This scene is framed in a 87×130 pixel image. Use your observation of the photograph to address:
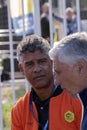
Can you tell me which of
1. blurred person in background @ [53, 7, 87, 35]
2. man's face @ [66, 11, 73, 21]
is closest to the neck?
blurred person in background @ [53, 7, 87, 35]

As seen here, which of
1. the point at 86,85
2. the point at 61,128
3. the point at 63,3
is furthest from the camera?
the point at 63,3

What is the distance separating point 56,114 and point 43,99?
157 mm

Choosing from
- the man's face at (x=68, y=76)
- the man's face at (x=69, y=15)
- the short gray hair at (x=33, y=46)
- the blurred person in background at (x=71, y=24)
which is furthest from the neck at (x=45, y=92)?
the man's face at (x=69, y=15)

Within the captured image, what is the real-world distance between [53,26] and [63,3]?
0.78 ft

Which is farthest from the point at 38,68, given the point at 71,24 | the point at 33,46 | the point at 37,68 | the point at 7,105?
the point at 7,105

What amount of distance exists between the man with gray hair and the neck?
80 cm

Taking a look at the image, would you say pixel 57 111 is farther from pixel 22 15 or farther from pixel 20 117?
pixel 22 15

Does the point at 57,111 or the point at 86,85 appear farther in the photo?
the point at 57,111

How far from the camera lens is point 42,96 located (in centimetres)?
380

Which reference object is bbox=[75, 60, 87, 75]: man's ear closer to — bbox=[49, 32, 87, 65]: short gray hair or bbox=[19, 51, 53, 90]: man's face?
bbox=[49, 32, 87, 65]: short gray hair

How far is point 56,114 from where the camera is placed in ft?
12.2

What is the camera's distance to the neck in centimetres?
375

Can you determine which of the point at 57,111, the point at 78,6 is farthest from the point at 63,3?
the point at 57,111

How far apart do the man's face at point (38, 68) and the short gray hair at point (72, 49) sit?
2.53ft
